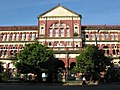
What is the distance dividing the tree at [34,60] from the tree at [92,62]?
677 cm

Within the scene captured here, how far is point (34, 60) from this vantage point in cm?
4959

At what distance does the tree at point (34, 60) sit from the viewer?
4916cm

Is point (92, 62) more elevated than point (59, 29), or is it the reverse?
point (59, 29)

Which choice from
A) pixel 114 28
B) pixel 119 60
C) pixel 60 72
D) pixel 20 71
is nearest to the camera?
pixel 20 71

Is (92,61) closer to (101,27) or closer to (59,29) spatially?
(59,29)

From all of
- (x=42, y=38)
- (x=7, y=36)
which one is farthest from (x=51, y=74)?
(x=7, y=36)

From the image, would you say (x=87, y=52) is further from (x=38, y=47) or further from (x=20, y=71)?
(x=20, y=71)

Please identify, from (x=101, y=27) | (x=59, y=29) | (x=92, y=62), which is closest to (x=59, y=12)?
(x=59, y=29)

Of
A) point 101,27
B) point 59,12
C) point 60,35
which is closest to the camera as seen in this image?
point 60,35

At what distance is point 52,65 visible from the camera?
2036 inches

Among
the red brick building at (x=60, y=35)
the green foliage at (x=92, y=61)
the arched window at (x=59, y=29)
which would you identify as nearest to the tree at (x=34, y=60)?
A: the green foliage at (x=92, y=61)

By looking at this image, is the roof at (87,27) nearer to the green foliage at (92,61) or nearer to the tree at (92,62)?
the tree at (92,62)

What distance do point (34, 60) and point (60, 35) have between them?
15.8 metres

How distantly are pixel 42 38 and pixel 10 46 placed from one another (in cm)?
1006
